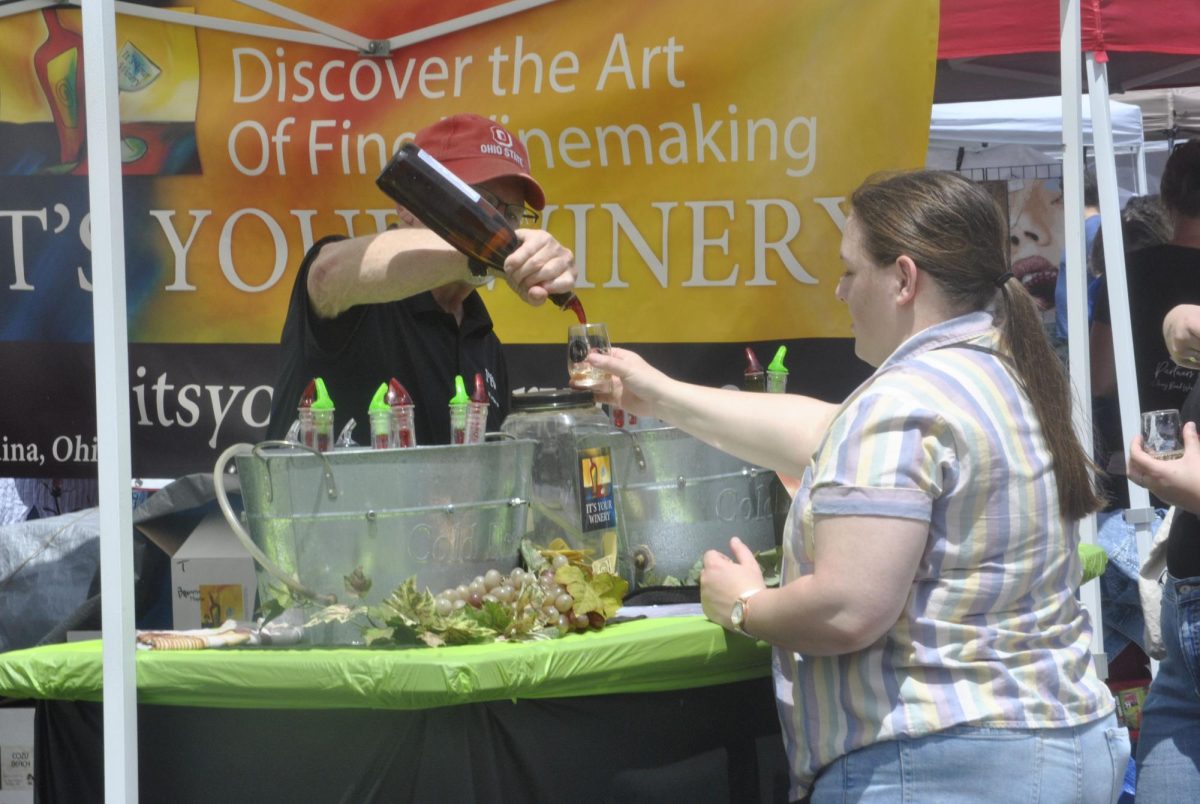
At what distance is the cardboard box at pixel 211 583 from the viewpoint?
8.45 feet

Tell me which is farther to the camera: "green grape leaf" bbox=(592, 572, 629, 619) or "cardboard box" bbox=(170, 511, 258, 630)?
"cardboard box" bbox=(170, 511, 258, 630)

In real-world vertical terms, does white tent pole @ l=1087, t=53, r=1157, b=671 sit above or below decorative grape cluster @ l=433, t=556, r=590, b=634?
above

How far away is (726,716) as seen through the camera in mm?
1757

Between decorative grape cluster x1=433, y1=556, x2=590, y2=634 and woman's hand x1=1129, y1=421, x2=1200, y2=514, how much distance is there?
1049 millimetres

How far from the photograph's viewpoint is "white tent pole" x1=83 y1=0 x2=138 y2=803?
1.48 m

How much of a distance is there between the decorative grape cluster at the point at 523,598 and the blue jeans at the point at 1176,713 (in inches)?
46.1

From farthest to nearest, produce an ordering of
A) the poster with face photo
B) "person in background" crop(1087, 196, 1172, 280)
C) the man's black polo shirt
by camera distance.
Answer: the poster with face photo → "person in background" crop(1087, 196, 1172, 280) → the man's black polo shirt

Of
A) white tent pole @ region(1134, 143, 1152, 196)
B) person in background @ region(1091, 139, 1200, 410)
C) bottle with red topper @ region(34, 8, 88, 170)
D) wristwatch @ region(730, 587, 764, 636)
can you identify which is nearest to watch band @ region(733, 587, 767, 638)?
wristwatch @ region(730, 587, 764, 636)

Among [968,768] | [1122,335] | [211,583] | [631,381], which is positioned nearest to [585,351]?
[631,381]

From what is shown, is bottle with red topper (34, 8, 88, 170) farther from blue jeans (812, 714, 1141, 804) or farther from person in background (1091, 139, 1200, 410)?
person in background (1091, 139, 1200, 410)

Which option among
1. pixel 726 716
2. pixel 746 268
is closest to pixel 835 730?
pixel 726 716

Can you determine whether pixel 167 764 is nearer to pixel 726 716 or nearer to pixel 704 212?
pixel 726 716

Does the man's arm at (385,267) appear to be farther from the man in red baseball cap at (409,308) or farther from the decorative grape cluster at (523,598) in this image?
the decorative grape cluster at (523,598)

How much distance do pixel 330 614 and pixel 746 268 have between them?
1.62 metres
